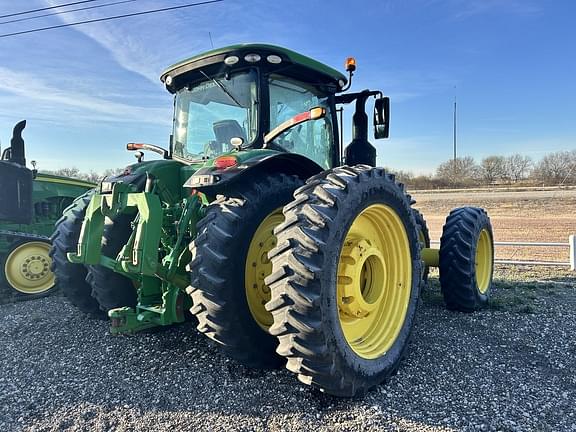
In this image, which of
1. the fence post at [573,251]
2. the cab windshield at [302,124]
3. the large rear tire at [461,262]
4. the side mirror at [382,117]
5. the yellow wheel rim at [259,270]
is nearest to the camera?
the yellow wheel rim at [259,270]

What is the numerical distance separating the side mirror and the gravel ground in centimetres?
201

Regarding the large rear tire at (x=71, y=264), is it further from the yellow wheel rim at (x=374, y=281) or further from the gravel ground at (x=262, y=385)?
the yellow wheel rim at (x=374, y=281)

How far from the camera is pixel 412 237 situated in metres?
3.11

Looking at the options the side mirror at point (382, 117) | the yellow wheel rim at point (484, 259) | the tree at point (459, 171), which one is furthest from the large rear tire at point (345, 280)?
the tree at point (459, 171)

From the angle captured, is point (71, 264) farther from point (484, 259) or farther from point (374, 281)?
point (484, 259)

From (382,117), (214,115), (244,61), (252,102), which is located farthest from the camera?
(382,117)

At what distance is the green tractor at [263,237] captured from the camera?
7.50 ft

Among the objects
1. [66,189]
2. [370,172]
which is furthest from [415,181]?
[370,172]

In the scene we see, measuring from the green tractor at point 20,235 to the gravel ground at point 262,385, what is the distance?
6.97 ft

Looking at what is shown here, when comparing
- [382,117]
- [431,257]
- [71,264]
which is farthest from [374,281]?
[71,264]

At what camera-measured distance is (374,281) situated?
3039 millimetres

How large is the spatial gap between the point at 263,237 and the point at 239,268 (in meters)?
0.34

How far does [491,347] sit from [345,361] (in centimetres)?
176

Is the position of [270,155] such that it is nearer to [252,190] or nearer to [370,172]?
[252,190]
